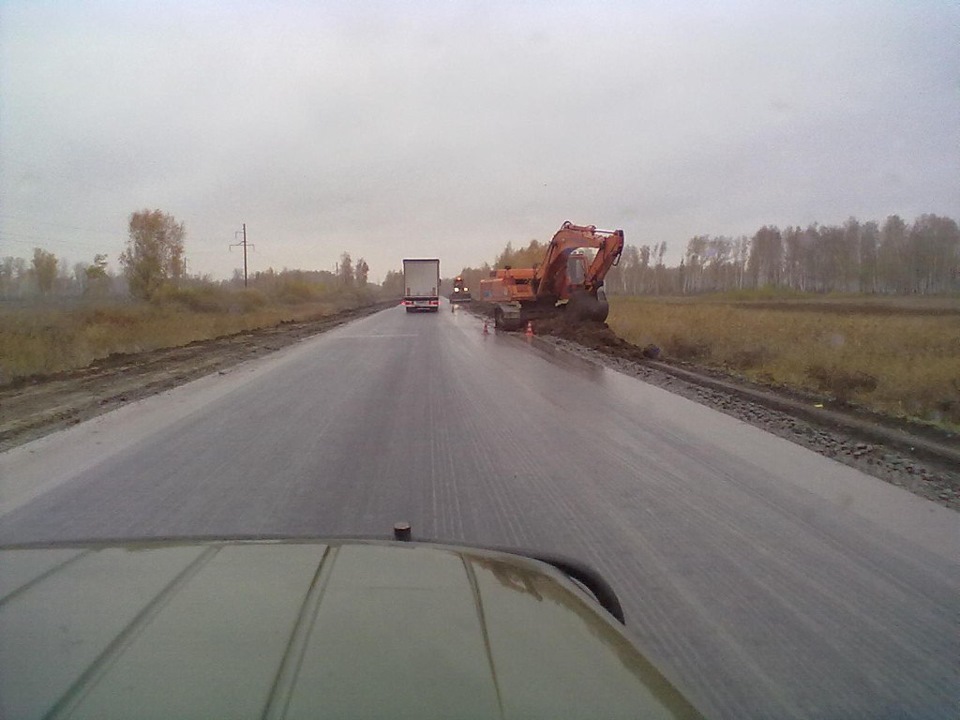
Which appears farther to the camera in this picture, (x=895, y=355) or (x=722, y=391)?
(x=895, y=355)

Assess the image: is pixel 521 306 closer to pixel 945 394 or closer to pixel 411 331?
pixel 411 331

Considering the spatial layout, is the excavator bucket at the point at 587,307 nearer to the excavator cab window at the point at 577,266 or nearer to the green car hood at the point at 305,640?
the excavator cab window at the point at 577,266

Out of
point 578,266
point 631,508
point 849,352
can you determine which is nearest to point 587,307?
point 578,266

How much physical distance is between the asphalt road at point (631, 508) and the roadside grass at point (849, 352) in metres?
3.79

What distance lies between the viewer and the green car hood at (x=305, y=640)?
1.84 m

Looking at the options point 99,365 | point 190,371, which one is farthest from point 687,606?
point 99,365

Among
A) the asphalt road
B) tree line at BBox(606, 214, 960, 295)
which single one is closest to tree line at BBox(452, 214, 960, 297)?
tree line at BBox(606, 214, 960, 295)

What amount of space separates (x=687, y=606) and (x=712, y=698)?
1.03 meters

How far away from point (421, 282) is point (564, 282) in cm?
3130

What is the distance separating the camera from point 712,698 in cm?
343

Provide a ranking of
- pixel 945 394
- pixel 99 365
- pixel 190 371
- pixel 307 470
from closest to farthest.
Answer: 1. pixel 307 470
2. pixel 945 394
3. pixel 190 371
4. pixel 99 365

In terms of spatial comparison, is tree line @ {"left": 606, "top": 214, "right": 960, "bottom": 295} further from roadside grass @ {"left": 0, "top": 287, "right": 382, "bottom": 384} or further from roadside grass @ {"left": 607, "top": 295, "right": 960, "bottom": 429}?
roadside grass @ {"left": 0, "top": 287, "right": 382, "bottom": 384}

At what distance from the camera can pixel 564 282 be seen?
29984 millimetres

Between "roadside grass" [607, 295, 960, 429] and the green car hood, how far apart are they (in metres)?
10.6
